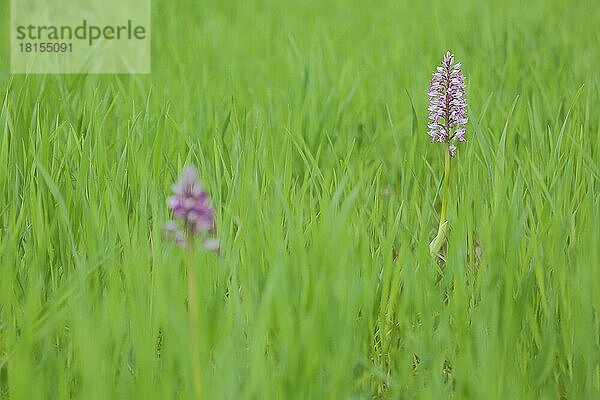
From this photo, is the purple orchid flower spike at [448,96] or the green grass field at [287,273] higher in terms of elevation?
the purple orchid flower spike at [448,96]

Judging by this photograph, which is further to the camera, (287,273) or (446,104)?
(446,104)

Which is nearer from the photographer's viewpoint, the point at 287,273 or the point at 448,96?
the point at 287,273

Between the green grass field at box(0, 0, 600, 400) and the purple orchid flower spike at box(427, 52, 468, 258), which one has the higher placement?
the purple orchid flower spike at box(427, 52, 468, 258)

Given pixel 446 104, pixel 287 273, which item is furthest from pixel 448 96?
pixel 287 273

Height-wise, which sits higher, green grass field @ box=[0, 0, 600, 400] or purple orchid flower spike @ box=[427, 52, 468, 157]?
purple orchid flower spike @ box=[427, 52, 468, 157]

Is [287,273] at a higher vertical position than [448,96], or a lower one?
lower

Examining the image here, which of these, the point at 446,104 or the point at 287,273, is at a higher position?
the point at 446,104

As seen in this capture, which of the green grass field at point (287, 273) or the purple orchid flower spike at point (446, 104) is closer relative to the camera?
the green grass field at point (287, 273)

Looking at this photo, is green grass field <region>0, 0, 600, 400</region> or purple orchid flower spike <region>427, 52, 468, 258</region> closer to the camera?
green grass field <region>0, 0, 600, 400</region>

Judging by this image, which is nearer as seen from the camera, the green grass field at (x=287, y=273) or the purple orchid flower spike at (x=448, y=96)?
the green grass field at (x=287, y=273)

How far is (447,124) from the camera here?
2020mm

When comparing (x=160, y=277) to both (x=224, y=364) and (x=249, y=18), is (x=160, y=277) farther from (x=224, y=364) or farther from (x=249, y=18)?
(x=249, y=18)

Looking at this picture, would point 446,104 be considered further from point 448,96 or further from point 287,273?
point 287,273

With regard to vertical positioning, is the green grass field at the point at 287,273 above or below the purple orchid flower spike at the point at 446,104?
below
